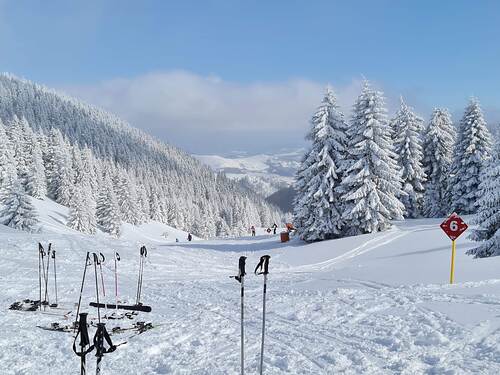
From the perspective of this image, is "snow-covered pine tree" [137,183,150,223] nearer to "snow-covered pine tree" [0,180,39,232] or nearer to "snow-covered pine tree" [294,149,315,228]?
"snow-covered pine tree" [0,180,39,232]

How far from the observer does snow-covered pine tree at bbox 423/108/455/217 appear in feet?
140

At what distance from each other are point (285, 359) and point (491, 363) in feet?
11.1

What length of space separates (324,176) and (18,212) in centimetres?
3435

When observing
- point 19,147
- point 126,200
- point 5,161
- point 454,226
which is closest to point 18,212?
point 5,161

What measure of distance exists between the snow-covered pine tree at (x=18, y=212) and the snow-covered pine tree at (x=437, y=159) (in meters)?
43.5

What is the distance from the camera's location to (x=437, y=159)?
42.9 m

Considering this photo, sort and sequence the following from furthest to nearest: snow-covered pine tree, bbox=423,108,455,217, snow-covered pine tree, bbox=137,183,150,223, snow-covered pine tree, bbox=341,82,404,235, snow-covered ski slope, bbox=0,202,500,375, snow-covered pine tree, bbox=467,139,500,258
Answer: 1. snow-covered pine tree, bbox=137,183,150,223
2. snow-covered pine tree, bbox=423,108,455,217
3. snow-covered pine tree, bbox=341,82,404,235
4. snow-covered pine tree, bbox=467,139,500,258
5. snow-covered ski slope, bbox=0,202,500,375

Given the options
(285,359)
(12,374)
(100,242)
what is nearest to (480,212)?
(285,359)

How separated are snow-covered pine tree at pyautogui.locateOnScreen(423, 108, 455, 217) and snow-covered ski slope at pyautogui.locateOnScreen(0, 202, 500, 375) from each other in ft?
83.3

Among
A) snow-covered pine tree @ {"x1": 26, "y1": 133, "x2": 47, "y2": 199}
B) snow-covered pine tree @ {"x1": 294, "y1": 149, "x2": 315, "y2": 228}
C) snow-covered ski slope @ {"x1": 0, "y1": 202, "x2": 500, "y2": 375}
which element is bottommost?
snow-covered ski slope @ {"x1": 0, "y1": 202, "x2": 500, "y2": 375}

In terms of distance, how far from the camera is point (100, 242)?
1141 inches

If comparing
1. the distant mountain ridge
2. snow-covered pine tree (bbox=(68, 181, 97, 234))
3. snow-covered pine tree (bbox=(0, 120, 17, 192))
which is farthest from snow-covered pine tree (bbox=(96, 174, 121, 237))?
the distant mountain ridge

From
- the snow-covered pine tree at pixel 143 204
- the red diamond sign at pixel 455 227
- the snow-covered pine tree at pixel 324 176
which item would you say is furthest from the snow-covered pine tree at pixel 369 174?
the snow-covered pine tree at pixel 143 204

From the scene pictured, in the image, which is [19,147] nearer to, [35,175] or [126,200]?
[35,175]
